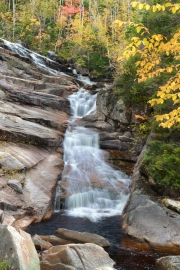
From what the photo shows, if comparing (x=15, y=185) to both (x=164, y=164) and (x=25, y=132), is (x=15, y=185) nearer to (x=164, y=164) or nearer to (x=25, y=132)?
(x=25, y=132)

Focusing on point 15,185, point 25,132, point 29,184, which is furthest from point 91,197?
point 25,132

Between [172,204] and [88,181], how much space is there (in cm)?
427

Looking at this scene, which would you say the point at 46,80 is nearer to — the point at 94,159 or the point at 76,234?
the point at 94,159

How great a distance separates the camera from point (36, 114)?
15.1 m

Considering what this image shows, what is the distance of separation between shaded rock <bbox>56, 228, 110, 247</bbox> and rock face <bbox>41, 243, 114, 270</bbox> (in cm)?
132

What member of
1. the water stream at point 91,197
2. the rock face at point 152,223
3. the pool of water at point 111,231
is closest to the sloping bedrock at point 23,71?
the water stream at point 91,197

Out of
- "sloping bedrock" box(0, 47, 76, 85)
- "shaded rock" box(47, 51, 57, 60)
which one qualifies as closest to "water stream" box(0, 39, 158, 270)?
"sloping bedrock" box(0, 47, 76, 85)

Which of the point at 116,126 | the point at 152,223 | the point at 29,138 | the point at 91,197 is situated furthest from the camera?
the point at 116,126

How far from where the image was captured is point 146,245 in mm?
7434

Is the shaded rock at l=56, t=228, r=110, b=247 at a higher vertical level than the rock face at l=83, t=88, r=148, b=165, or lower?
lower

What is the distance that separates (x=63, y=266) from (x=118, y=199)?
5.68 m

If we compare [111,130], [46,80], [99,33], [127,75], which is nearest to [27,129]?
[111,130]

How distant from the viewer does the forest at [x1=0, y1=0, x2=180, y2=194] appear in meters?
9.91

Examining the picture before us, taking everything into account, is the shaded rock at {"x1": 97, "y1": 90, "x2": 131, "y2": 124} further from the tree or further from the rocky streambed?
the tree
